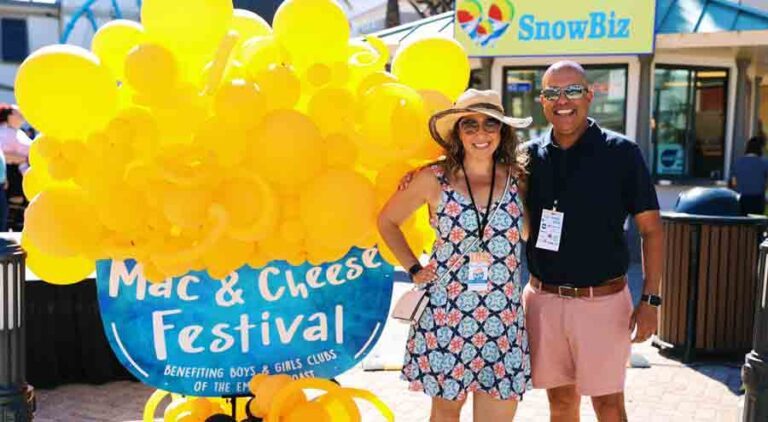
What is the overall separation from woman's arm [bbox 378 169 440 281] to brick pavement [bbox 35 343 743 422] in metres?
1.98

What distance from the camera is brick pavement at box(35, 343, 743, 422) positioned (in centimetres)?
452

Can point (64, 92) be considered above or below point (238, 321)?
above

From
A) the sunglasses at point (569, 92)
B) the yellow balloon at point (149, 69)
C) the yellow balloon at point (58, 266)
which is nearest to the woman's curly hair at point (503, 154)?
the sunglasses at point (569, 92)

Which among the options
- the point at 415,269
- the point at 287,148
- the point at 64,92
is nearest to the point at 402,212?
the point at 415,269

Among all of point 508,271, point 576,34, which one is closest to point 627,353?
point 508,271

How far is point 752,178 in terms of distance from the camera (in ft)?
31.2

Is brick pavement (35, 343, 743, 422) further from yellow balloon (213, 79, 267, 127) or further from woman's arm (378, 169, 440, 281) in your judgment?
yellow balloon (213, 79, 267, 127)

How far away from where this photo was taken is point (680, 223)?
5.64m

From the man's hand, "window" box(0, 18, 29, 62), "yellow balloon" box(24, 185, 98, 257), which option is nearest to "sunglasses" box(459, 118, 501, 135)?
the man's hand

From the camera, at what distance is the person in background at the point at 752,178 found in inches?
373

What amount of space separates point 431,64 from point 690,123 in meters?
9.19

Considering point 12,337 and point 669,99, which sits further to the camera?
point 669,99

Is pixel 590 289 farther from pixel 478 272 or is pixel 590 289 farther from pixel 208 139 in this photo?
pixel 208 139

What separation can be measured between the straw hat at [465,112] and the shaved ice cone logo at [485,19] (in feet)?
24.6
